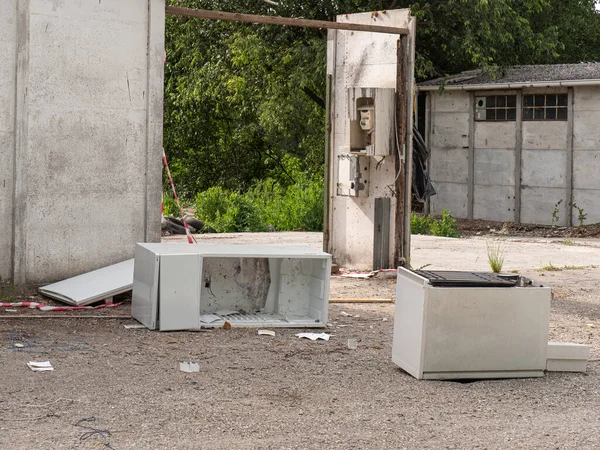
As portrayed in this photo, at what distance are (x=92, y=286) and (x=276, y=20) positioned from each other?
139 inches

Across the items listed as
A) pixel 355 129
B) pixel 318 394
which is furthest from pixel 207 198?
pixel 318 394

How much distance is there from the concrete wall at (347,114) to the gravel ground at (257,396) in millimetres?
3679

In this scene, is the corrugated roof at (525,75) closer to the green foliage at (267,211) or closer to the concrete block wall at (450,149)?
the concrete block wall at (450,149)

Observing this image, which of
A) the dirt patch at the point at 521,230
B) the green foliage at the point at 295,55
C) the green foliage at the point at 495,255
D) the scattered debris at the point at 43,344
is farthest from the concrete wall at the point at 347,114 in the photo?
the green foliage at the point at 295,55

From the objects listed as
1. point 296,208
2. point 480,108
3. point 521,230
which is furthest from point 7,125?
point 480,108

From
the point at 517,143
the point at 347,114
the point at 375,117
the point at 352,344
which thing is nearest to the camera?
the point at 352,344

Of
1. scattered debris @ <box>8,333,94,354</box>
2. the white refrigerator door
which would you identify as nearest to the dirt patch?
the white refrigerator door

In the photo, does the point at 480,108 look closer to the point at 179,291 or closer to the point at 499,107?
the point at 499,107

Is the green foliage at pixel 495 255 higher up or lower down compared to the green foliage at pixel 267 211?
lower down

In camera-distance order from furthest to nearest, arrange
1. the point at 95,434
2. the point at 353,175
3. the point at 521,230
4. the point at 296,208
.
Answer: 1. the point at 521,230
2. the point at 296,208
3. the point at 353,175
4. the point at 95,434

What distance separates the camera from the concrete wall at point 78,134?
10148mm

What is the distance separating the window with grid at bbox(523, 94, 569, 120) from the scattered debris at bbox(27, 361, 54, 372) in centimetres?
1721

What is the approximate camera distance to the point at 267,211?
72.8 feet

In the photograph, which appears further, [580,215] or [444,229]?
[580,215]
